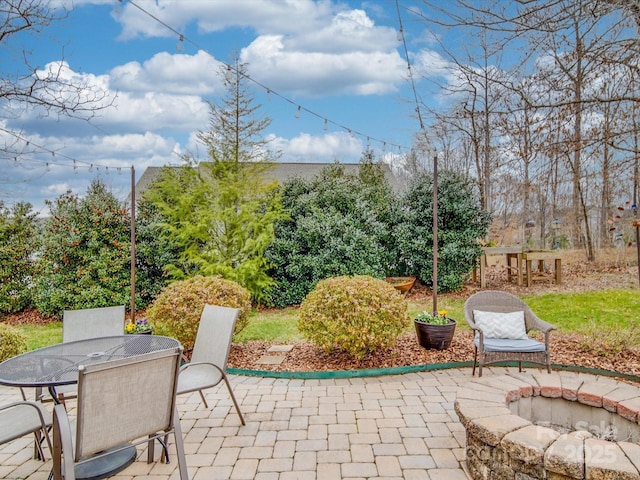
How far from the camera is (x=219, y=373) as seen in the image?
300 cm

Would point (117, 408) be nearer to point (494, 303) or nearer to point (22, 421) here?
point (22, 421)

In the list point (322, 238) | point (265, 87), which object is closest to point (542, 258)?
point (322, 238)

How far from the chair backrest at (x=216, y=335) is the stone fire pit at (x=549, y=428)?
162 centimetres

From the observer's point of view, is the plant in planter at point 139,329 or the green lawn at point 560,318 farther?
the green lawn at point 560,318

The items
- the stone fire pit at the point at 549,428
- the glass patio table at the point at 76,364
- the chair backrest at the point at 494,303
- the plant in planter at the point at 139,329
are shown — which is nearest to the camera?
the stone fire pit at the point at 549,428

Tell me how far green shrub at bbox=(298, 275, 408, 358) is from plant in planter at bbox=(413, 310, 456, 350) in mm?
461

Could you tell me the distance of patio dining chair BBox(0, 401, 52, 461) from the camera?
2.15 meters

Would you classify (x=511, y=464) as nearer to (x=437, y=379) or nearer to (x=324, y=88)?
(x=437, y=379)

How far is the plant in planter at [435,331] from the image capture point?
4527 millimetres

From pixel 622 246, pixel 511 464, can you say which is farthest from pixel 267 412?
pixel 622 246

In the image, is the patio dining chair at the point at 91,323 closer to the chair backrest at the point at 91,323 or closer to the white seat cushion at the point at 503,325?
the chair backrest at the point at 91,323

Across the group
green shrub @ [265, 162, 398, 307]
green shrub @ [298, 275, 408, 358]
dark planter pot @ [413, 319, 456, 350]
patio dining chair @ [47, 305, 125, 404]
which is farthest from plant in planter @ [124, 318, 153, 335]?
dark planter pot @ [413, 319, 456, 350]

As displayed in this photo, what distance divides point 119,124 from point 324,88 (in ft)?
12.6

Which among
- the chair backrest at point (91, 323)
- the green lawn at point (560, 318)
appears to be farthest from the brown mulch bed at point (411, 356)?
the chair backrest at point (91, 323)
